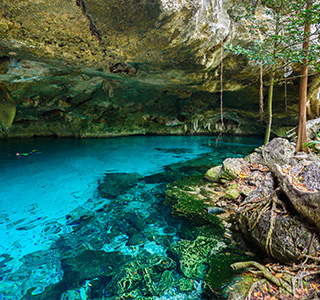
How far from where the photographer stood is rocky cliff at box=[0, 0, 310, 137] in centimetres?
521

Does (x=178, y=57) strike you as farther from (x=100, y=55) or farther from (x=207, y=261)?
(x=207, y=261)

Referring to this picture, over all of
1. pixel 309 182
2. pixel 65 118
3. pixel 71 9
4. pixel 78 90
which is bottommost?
pixel 309 182

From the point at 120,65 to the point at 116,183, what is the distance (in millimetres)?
5678

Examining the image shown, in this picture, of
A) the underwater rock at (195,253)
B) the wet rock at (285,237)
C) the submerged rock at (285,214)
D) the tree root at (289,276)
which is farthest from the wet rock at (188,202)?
the tree root at (289,276)

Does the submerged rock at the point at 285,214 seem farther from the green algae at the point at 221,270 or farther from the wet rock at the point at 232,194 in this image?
the wet rock at the point at 232,194

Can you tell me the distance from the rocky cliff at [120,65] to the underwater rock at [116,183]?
4769 mm

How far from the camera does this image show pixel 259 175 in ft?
18.5

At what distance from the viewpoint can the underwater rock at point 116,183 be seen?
235 inches

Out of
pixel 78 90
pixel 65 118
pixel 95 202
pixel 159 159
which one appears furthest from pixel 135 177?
pixel 65 118

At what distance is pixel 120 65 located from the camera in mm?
9039

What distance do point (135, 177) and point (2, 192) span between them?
13.7ft

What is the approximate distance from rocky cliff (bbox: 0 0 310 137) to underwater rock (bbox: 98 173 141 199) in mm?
4769

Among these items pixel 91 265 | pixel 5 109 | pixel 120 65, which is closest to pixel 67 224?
pixel 91 265

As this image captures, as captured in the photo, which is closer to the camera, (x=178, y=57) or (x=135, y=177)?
(x=135, y=177)
